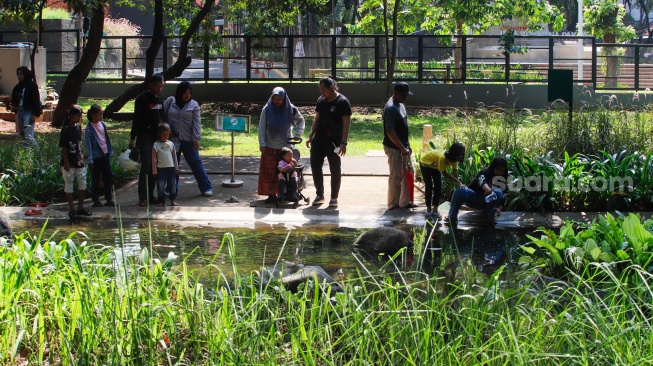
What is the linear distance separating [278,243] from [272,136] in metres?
2.57

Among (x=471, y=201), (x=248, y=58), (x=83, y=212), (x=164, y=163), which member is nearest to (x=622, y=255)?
(x=471, y=201)

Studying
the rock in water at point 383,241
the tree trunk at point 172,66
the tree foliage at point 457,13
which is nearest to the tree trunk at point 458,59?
the tree foliage at point 457,13

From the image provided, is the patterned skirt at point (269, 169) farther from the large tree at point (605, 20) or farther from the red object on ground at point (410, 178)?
the large tree at point (605, 20)

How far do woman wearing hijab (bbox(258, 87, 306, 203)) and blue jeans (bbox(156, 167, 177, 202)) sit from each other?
114cm

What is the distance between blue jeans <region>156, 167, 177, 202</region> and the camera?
1177cm

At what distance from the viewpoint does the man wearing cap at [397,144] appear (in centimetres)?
1118

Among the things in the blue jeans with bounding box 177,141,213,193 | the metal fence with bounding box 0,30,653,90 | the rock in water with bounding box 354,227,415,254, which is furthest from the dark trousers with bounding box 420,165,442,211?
the metal fence with bounding box 0,30,653,90

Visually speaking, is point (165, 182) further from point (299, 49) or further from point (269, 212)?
point (299, 49)

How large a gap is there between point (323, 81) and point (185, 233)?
2715mm

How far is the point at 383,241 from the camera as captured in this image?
31.3 feet

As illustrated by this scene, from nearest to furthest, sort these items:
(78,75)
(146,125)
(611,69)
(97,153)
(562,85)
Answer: (97,153) → (146,125) → (562,85) → (78,75) → (611,69)

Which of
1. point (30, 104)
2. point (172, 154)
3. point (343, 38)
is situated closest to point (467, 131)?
point (172, 154)

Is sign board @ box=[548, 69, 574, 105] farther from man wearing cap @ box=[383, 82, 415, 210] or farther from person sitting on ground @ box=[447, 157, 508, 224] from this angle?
man wearing cap @ box=[383, 82, 415, 210]

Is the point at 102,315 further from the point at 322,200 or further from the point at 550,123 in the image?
the point at 550,123
